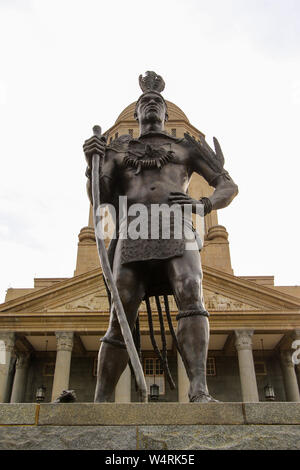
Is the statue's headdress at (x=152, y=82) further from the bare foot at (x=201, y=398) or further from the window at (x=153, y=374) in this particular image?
the window at (x=153, y=374)

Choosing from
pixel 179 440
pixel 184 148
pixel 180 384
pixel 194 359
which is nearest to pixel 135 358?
pixel 194 359

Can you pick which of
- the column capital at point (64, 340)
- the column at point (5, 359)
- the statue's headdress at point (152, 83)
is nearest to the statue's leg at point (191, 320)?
the statue's headdress at point (152, 83)

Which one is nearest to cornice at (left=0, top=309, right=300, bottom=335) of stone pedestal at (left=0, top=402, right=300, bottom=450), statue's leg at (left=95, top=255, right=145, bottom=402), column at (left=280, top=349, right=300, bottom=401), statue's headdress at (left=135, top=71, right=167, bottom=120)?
column at (left=280, top=349, right=300, bottom=401)

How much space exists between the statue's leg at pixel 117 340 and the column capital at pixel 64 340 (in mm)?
20480

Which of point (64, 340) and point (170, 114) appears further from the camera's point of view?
point (170, 114)

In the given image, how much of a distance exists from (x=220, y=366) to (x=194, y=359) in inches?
966

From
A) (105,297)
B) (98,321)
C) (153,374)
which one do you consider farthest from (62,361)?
(153,374)

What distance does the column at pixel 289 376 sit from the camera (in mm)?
23984

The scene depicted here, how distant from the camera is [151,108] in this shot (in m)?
4.63

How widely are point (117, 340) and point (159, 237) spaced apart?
0.93 meters

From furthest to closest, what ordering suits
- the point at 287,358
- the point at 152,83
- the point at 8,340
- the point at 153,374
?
the point at 287,358
the point at 153,374
the point at 8,340
the point at 152,83

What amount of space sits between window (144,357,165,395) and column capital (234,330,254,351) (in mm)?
4715
